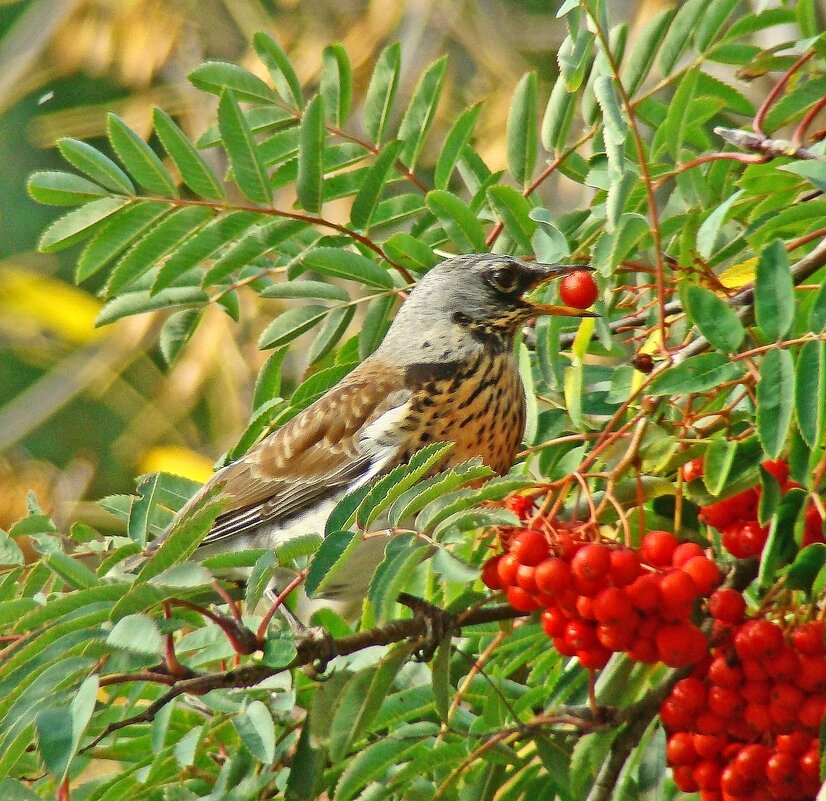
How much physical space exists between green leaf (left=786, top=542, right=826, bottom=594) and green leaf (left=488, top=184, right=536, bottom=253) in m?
0.78

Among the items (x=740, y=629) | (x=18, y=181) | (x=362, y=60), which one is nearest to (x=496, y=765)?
(x=740, y=629)

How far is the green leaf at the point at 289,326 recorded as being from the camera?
2693 millimetres

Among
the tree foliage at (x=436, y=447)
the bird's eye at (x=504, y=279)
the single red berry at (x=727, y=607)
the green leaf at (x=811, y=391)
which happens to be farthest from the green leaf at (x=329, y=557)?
the bird's eye at (x=504, y=279)

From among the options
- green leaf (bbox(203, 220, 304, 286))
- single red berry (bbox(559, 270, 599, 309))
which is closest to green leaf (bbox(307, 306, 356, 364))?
green leaf (bbox(203, 220, 304, 286))

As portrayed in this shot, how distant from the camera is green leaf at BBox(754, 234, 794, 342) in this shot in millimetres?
1889

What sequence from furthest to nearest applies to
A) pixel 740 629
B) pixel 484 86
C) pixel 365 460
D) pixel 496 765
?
pixel 484 86 → pixel 365 460 → pixel 496 765 → pixel 740 629

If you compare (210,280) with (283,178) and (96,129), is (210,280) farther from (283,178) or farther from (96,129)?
(96,129)

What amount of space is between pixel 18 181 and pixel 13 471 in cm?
330

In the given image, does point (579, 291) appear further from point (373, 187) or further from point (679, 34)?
point (679, 34)

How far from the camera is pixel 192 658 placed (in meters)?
2.21

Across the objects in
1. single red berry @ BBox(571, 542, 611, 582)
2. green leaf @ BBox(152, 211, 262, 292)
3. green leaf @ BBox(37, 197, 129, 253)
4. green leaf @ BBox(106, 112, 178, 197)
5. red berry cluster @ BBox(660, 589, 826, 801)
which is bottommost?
red berry cluster @ BBox(660, 589, 826, 801)

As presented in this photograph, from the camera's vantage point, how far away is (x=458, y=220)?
97.8 inches

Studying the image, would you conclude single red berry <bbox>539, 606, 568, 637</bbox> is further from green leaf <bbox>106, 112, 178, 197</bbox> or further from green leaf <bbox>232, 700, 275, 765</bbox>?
green leaf <bbox>106, 112, 178, 197</bbox>

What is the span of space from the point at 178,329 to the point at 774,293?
4.31ft
